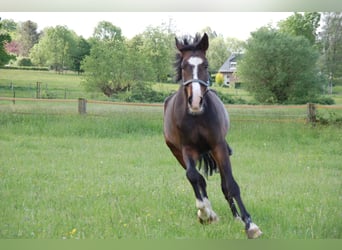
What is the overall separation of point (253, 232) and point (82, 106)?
1656 millimetres

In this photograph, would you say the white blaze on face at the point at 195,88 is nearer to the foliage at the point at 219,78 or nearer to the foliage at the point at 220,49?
the foliage at the point at 220,49

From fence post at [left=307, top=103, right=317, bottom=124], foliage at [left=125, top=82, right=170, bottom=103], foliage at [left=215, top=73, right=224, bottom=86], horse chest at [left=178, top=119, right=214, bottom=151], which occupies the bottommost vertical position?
horse chest at [left=178, top=119, right=214, bottom=151]

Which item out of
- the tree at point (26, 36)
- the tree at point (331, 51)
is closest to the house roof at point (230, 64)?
the tree at point (331, 51)

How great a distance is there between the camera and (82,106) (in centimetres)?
357

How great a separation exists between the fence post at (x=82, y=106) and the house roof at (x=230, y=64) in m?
1.09

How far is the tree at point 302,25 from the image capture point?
10.4 ft

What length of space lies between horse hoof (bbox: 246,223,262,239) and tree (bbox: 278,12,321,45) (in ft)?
4.75

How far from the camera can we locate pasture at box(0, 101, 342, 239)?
292 centimetres

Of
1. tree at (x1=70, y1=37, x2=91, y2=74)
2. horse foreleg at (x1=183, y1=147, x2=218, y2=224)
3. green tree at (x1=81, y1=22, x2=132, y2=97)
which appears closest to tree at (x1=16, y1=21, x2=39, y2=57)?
tree at (x1=70, y1=37, x2=91, y2=74)

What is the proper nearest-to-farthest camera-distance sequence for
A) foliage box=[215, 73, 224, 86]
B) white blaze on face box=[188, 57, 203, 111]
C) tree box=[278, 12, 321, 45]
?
1. white blaze on face box=[188, 57, 203, 111]
2. tree box=[278, 12, 321, 45]
3. foliage box=[215, 73, 224, 86]

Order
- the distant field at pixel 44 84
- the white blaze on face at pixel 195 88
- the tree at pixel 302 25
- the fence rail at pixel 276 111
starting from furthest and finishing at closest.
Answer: the distant field at pixel 44 84 < the fence rail at pixel 276 111 < the tree at pixel 302 25 < the white blaze on face at pixel 195 88

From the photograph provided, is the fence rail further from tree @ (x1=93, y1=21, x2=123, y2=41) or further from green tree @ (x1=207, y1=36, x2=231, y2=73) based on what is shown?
tree @ (x1=93, y1=21, x2=123, y2=41)
